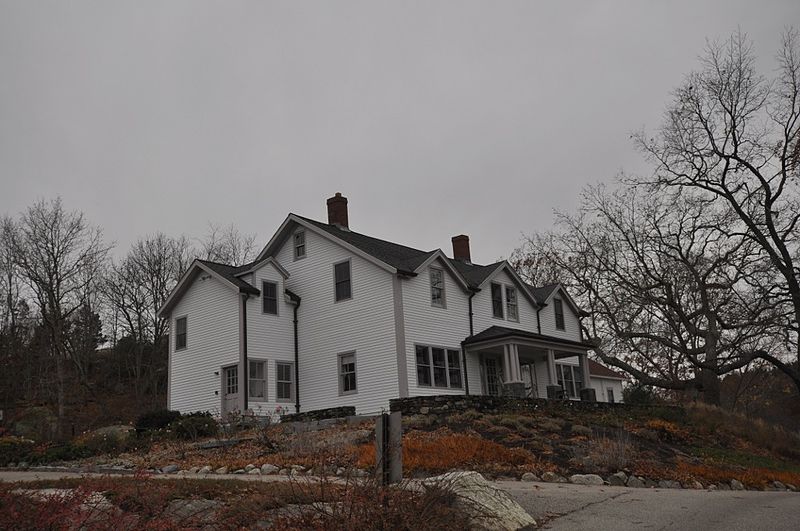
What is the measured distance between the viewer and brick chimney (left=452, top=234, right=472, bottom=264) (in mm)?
36000

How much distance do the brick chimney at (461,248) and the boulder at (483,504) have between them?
26617mm

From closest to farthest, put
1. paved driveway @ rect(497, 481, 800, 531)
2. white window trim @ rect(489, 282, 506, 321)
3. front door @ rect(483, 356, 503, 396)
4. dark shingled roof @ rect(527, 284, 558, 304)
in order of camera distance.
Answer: paved driveway @ rect(497, 481, 800, 531) → front door @ rect(483, 356, 503, 396) → white window trim @ rect(489, 282, 506, 321) → dark shingled roof @ rect(527, 284, 558, 304)

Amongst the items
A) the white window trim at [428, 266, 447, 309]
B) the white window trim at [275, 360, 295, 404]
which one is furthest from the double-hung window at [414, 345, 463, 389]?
the white window trim at [275, 360, 295, 404]

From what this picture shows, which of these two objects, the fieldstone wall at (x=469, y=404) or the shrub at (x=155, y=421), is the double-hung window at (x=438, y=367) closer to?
the fieldstone wall at (x=469, y=404)

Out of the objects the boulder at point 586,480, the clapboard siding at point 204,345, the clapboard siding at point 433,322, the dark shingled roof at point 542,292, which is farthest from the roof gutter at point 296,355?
the boulder at point 586,480

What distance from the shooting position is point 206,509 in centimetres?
841

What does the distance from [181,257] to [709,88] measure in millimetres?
31609

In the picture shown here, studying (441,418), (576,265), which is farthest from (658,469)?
(576,265)

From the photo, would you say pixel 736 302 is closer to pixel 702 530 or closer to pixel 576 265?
pixel 576 265

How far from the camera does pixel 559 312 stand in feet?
117

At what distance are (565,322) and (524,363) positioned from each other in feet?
15.5

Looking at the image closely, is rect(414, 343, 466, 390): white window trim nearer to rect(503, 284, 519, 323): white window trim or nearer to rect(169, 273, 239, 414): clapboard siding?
rect(503, 284, 519, 323): white window trim

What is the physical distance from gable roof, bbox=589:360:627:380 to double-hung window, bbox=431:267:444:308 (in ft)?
72.0

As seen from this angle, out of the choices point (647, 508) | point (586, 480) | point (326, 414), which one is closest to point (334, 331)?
point (326, 414)
